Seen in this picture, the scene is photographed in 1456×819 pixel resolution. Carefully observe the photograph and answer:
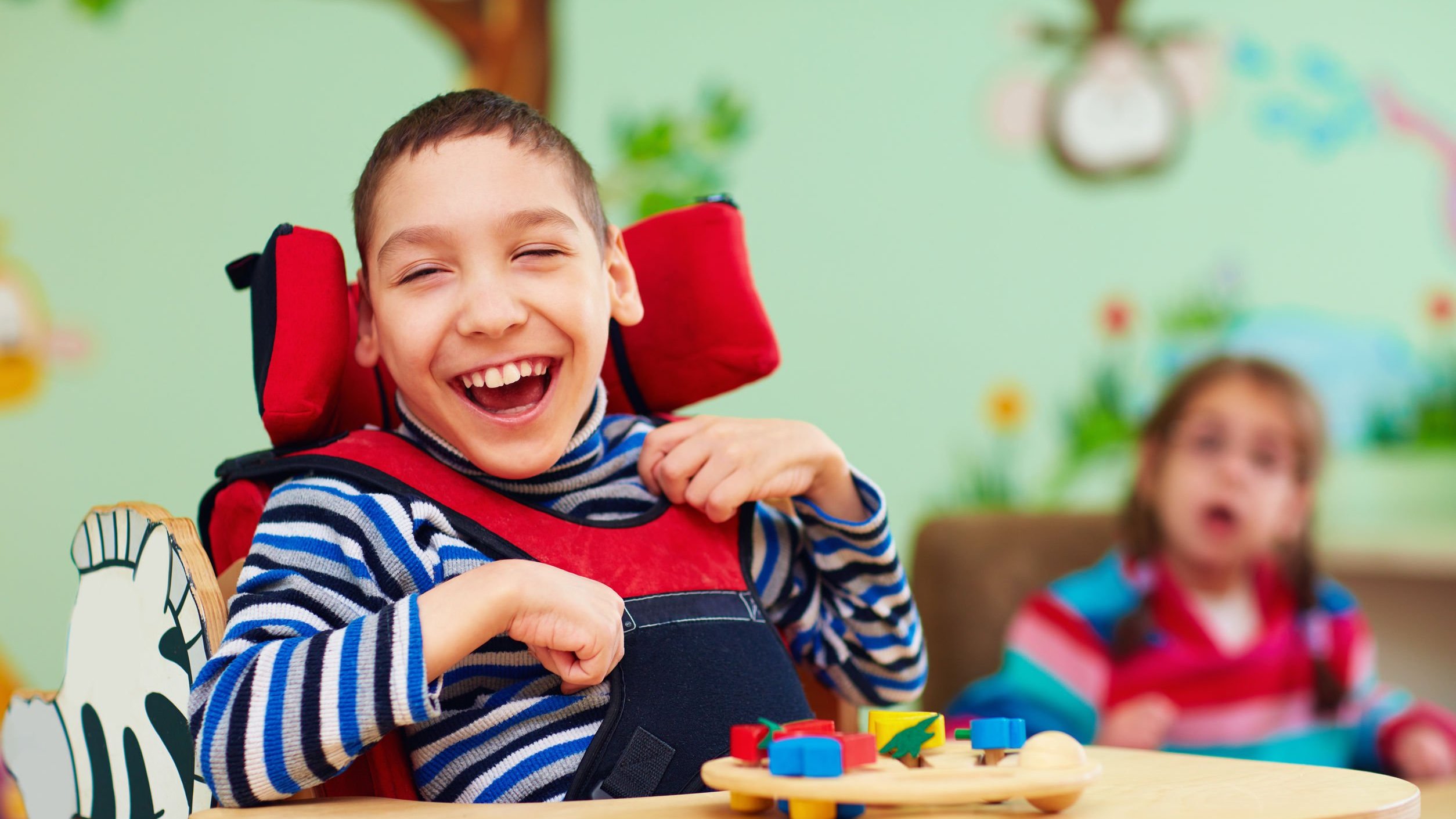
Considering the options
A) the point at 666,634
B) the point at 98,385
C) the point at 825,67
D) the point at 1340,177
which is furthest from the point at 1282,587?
the point at 98,385

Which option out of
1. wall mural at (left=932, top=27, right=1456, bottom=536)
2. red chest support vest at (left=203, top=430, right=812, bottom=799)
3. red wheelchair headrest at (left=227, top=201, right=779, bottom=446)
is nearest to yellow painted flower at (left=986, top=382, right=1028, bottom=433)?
wall mural at (left=932, top=27, right=1456, bottom=536)

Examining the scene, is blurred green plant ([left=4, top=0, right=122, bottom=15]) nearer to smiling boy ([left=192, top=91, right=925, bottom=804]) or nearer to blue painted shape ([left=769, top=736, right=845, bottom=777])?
smiling boy ([left=192, top=91, right=925, bottom=804])

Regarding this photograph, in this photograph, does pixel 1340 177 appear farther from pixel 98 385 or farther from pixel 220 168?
pixel 98 385

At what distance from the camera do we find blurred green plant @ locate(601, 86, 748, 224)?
175 centimetres

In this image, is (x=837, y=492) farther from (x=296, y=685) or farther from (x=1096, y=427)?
(x=1096, y=427)

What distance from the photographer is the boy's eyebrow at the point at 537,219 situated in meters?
0.72

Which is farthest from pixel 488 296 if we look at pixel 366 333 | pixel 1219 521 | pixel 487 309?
pixel 1219 521

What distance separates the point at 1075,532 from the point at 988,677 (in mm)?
256

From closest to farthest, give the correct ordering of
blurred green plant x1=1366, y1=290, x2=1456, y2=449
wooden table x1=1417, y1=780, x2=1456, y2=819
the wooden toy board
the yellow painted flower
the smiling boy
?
the wooden toy board → the smiling boy → wooden table x1=1417, y1=780, x2=1456, y2=819 → the yellow painted flower → blurred green plant x1=1366, y1=290, x2=1456, y2=449

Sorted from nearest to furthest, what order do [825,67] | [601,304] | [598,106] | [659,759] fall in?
1. [659,759]
2. [601,304]
3. [598,106]
4. [825,67]

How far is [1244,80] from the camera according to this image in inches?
83.0

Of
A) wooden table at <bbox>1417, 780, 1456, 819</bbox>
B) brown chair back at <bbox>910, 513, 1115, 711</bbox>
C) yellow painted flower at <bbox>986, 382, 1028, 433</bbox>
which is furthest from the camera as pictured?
yellow painted flower at <bbox>986, 382, 1028, 433</bbox>

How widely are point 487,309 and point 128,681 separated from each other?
0.30 m

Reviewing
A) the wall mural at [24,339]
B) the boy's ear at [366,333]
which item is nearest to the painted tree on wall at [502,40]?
the wall mural at [24,339]
